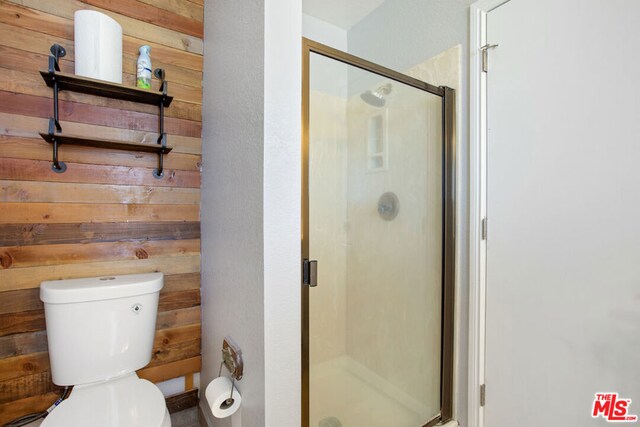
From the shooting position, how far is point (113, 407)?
1049mm

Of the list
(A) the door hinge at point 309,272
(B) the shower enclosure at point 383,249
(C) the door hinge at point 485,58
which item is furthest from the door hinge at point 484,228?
(A) the door hinge at point 309,272

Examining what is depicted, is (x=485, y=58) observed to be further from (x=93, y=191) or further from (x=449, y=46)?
(x=93, y=191)

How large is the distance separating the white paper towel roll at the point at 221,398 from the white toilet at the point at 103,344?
0.16m

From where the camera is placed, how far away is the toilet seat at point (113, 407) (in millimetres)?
969

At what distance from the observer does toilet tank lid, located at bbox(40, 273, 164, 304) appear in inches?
45.1

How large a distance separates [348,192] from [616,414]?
4.00ft

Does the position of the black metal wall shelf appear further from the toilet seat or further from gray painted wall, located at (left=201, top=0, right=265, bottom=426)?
the toilet seat

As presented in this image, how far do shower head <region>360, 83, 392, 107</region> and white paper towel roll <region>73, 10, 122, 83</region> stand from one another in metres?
1.12

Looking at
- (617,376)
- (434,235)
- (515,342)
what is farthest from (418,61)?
(617,376)

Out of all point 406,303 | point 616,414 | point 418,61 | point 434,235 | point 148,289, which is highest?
point 418,61

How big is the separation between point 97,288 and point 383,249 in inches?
49.2

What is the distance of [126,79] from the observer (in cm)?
143

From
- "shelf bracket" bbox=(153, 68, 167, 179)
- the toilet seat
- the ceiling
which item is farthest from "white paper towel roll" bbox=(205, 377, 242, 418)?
the ceiling

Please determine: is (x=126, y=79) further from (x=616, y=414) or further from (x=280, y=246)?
(x=616, y=414)
